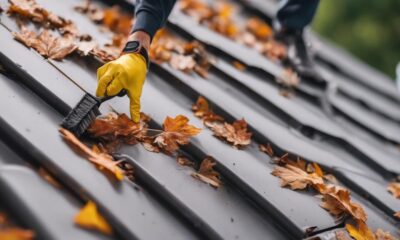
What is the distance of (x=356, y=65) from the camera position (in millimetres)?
4570

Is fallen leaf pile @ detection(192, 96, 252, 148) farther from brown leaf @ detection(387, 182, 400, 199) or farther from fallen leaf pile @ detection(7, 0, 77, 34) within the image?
brown leaf @ detection(387, 182, 400, 199)

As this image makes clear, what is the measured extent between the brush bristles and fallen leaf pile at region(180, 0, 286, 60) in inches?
68.5

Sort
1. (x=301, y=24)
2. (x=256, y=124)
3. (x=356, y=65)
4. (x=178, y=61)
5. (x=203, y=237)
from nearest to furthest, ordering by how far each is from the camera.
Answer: (x=203, y=237) → (x=256, y=124) → (x=178, y=61) → (x=301, y=24) → (x=356, y=65)

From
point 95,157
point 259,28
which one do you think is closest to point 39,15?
point 95,157

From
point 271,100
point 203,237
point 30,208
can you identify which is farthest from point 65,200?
point 271,100

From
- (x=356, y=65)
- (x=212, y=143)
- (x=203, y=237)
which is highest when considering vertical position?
(x=356, y=65)

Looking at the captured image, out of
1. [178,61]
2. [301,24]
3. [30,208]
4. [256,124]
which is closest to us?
[30,208]

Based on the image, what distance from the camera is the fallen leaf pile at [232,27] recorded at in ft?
10.3

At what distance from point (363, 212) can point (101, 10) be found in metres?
1.84

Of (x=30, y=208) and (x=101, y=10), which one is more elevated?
(x=101, y=10)

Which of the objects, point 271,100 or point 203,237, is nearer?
point 203,237

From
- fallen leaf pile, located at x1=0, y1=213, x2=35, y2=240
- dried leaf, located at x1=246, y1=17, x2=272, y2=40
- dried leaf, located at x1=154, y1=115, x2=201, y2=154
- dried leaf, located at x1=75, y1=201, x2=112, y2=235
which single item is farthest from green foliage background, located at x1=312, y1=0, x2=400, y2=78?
fallen leaf pile, located at x1=0, y1=213, x2=35, y2=240

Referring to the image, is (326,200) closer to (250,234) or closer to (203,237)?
(250,234)

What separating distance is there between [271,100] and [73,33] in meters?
1.13
